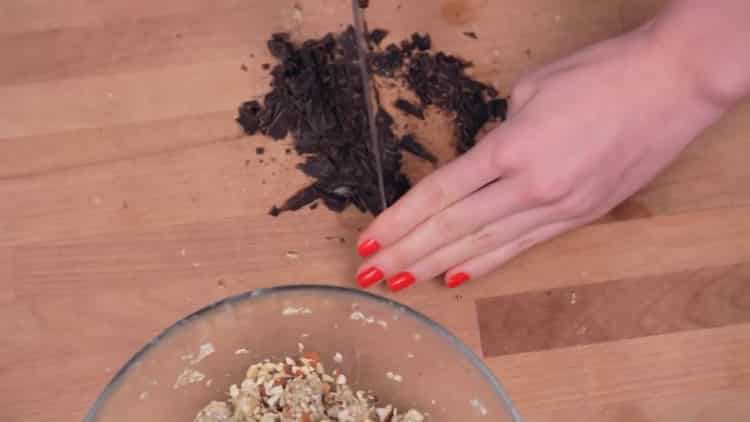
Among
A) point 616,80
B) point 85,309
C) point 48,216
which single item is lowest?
point 85,309

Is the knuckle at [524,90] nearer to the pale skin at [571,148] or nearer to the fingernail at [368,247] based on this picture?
the pale skin at [571,148]

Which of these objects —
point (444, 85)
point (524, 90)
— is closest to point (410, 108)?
point (444, 85)

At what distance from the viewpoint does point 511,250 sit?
1.34 meters

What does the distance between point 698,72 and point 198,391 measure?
0.88 meters

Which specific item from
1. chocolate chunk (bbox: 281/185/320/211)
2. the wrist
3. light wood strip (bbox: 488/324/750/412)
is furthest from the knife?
the wrist

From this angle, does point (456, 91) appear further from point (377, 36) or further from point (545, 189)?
point (545, 189)

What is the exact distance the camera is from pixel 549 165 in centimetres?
124

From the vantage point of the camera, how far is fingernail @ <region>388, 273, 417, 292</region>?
52.4 inches

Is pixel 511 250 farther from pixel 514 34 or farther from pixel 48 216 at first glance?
pixel 48 216

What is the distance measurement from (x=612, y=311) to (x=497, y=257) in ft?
0.69

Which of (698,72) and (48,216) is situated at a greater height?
(698,72)

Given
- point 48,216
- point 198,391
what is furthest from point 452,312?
point 48,216

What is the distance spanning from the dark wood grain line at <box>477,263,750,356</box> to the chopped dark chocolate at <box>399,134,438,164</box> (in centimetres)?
27

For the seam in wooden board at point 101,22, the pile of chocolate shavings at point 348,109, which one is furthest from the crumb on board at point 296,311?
the seam in wooden board at point 101,22
